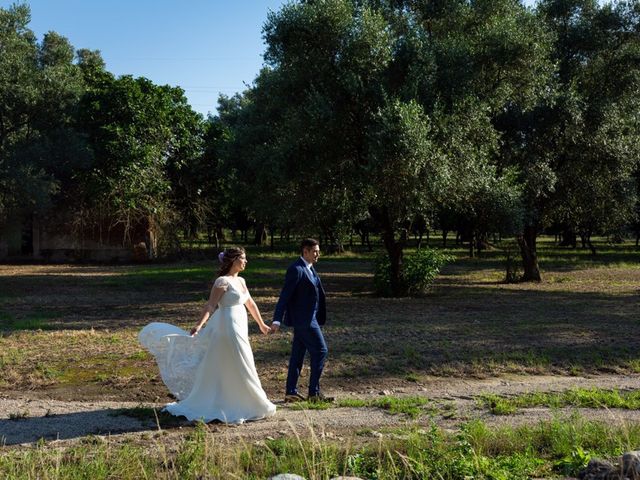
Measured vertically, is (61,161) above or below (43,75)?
below

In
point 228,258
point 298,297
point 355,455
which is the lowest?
point 355,455

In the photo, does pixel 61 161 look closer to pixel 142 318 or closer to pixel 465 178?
pixel 142 318

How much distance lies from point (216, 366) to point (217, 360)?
0.07 meters

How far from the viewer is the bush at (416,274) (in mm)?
22828

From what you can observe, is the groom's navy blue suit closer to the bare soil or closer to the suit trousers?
the suit trousers

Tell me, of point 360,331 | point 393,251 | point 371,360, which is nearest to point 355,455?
point 371,360

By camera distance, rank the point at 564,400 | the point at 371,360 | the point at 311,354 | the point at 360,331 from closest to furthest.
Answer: the point at 564,400
the point at 311,354
the point at 371,360
the point at 360,331

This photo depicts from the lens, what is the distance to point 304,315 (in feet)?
28.6

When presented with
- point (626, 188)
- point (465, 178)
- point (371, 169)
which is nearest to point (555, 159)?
point (626, 188)

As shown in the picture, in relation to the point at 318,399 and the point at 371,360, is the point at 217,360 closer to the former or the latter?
the point at 318,399

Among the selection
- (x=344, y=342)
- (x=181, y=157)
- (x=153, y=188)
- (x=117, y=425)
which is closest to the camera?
(x=117, y=425)

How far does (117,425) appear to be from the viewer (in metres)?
7.44

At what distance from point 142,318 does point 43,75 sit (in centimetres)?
1616

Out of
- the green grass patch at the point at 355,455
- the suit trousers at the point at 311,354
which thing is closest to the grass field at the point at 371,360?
the green grass patch at the point at 355,455
